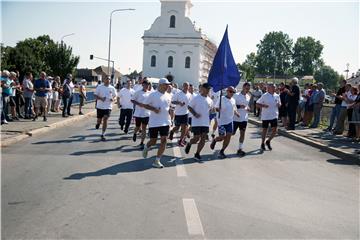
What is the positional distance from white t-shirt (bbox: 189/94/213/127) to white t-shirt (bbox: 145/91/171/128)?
40.1 inches

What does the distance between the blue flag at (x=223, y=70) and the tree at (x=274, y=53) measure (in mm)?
123707

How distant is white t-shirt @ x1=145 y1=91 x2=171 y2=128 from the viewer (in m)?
9.38

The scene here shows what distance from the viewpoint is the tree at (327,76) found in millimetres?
137125

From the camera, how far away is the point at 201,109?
33.9 ft

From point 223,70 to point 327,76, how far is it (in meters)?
137

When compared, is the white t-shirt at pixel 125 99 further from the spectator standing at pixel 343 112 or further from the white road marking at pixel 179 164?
the spectator standing at pixel 343 112

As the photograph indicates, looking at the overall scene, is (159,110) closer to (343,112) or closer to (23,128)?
(23,128)

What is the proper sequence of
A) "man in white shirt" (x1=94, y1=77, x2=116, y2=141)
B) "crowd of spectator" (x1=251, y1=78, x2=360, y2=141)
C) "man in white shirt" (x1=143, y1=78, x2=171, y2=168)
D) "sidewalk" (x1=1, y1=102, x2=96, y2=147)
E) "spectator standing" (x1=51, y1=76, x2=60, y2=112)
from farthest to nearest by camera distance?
"spectator standing" (x1=51, y1=76, x2=60, y2=112)
"crowd of spectator" (x1=251, y1=78, x2=360, y2=141)
"man in white shirt" (x1=94, y1=77, x2=116, y2=141)
"sidewalk" (x1=1, y1=102, x2=96, y2=147)
"man in white shirt" (x1=143, y1=78, x2=171, y2=168)

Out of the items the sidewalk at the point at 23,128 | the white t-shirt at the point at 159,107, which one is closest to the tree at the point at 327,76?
the sidewalk at the point at 23,128

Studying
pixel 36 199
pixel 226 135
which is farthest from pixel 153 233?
pixel 226 135

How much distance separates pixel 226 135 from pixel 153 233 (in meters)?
5.91

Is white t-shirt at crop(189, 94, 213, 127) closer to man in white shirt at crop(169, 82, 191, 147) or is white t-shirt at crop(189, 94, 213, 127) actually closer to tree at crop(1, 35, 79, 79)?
man in white shirt at crop(169, 82, 191, 147)

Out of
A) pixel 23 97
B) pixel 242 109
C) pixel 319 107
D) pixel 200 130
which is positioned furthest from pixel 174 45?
pixel 200 130

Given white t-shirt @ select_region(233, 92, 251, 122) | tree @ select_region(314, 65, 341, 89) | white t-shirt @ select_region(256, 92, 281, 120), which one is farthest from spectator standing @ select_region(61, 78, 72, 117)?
tree @ select_region(314, 65, 341, 89)
